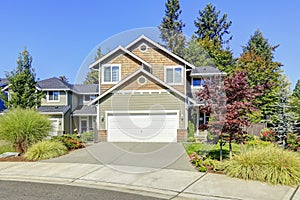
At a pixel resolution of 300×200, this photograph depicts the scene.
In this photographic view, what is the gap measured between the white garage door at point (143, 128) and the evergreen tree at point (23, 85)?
20.5 feet

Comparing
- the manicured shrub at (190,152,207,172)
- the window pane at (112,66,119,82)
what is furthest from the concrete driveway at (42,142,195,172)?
the window pane at (112,66,119,82)

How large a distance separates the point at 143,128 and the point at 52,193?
9.13 metres

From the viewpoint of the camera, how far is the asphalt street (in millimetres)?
5395

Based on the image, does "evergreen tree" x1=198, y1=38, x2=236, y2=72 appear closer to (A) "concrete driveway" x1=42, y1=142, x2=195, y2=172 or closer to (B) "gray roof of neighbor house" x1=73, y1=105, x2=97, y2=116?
(B) "gray roof of neighbor house" x1=73, y1=105, x2=97, y2=116

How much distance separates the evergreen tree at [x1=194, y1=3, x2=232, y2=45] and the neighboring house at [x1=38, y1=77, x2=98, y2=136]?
843 inches

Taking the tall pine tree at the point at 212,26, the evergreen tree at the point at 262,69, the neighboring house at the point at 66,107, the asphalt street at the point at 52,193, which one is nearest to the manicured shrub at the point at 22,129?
the asphalt street at the point at 52,193

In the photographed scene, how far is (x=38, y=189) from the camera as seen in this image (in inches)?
237

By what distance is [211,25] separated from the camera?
37.6 metres

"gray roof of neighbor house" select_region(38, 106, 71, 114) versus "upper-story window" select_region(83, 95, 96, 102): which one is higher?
"upper-story window" select_region(83, 95, 96, 102)

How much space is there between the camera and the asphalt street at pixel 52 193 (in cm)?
539

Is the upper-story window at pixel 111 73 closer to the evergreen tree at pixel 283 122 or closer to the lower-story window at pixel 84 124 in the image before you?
the lower-story window at pixel 84 124

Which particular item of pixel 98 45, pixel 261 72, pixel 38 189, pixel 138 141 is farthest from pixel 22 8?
pixel 261 72

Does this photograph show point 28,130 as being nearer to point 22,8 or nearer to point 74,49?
point 74,49

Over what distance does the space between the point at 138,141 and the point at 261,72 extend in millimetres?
19944
